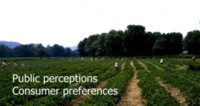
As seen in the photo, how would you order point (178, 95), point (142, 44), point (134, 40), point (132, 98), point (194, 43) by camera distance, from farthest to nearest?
point (194, 43), point (142, 44), point (134, 40), point (178, 95), point (132, 98)

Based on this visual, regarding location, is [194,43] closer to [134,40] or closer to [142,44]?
[142,44]

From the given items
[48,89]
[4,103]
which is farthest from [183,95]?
[4,103]

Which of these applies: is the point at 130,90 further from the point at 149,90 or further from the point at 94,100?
the point at 94,100

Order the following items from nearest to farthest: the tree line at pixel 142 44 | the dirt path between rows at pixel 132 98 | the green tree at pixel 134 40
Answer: the dirt path between rows at pixel 132 98 < the green tree at pixel 134 40 < the tree line at pixel 142 44

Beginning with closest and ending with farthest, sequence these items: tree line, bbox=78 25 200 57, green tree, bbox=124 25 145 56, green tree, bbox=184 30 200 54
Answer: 1. green tree, bbox=124 25 145 56
2. tree line, bbox=78 25 200 57
3. green tree, bbox=184 30 200 54

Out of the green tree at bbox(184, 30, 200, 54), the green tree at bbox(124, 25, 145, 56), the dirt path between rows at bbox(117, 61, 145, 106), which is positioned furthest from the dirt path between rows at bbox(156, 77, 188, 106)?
the green tree at bbox(184, 30, 200, 54)

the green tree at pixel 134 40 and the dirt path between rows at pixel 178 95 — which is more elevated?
the green tree at pixel 134 40

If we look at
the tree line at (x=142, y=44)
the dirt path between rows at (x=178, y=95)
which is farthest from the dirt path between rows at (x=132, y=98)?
the tree line at (x=142, y=44)

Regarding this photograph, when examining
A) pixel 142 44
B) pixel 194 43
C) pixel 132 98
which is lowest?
pixel 132 98

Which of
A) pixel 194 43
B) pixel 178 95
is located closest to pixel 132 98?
pixel 178 95

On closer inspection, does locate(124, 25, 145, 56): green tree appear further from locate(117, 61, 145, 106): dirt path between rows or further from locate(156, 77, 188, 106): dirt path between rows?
locate(117, 61, 145, 106): dirt path between rows

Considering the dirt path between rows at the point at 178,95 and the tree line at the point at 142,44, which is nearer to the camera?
the dirt path between rows at the point at 178,95

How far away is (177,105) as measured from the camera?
18.2m

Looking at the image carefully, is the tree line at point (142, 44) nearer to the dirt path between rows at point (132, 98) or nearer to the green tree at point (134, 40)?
the green tree at point (134, 40)
